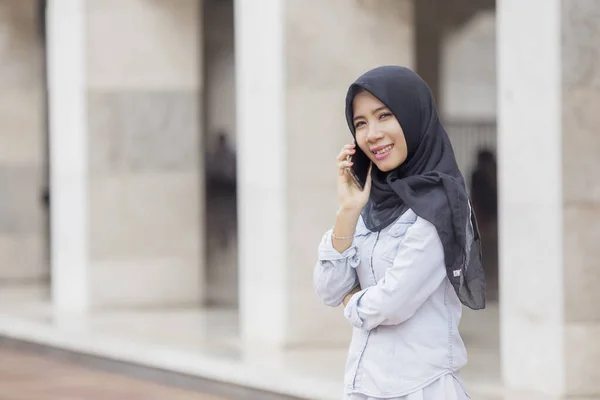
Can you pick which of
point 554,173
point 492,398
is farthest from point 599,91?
point 492,398

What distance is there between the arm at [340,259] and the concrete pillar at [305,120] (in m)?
6.41

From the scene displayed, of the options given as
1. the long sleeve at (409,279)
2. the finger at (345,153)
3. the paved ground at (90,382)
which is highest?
the finger at (345,153)

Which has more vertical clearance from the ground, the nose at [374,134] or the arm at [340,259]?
the nose at [374,134]

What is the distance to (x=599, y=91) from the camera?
7.61 m

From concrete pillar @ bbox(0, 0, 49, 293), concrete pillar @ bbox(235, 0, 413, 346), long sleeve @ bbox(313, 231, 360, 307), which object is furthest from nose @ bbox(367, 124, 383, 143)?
concrete pillar @ bbox(0, 0, 49, 293)

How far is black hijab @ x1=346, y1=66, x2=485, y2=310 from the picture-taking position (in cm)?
362

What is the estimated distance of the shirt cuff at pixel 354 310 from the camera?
371 cm

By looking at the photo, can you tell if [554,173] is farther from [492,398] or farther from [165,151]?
[165,151]

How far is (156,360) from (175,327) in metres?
1.89

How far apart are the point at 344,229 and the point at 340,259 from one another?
9cm

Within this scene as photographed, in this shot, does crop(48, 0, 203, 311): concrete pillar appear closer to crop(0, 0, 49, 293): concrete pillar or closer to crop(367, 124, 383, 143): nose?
crop(0, 0, 49, 293): concrete pillar

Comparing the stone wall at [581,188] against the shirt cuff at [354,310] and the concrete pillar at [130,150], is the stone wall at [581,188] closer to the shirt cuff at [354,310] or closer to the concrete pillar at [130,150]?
the shirt cuff at [354,310]

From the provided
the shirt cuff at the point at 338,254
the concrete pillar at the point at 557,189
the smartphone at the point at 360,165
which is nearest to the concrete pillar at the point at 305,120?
the concrete pillar at the point at 557,189

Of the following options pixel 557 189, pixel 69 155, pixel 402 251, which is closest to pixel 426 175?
pixel 402 251
